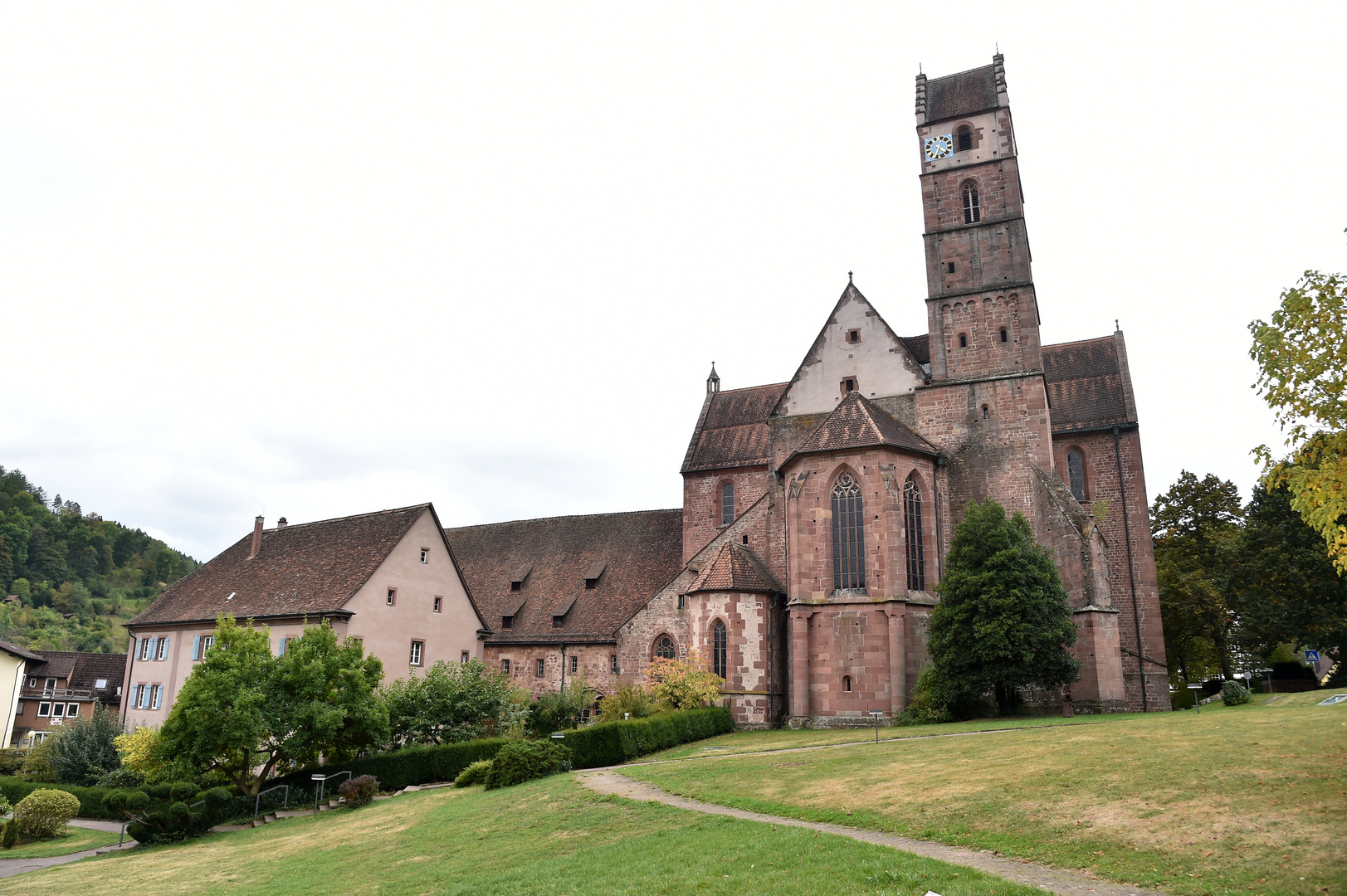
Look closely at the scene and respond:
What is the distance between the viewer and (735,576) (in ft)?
122

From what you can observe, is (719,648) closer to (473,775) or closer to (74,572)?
(473,775)

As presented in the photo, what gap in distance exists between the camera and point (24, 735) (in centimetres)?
Answer: 5847

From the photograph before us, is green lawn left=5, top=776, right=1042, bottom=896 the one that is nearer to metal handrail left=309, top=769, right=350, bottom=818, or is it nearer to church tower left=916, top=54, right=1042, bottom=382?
metal handrail left=309, top=769, right=350, bottom=818

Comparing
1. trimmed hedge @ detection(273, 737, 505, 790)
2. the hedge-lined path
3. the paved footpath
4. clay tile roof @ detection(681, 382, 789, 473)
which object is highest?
clay tile roof @ detection(681, 382, 789, 473)

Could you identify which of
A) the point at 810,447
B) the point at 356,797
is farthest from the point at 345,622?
the point at 810,447

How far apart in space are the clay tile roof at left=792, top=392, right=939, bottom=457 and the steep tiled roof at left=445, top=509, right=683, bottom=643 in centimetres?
1322

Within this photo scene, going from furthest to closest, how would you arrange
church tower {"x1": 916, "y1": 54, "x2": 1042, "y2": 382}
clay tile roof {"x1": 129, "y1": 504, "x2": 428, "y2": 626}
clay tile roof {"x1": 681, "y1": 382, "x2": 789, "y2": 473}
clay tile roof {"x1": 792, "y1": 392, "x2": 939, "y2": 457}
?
1. clay tile roof {"x1": 681, "y1": 382, "x2": 789, "y2": 473}
2. clay tile roof {"x1": 129, "y1": 504, "x2": 428, "y2": 626}
3. church tower {"x1": 916, "y1": 54, "x2": 1042, "y2": 382}
4. clay tile roof {"x1": 792, "y1": 392, "x2": 939, "y2": 457}

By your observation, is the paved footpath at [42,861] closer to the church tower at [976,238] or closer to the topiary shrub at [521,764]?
the topiary shrub at [521,764]

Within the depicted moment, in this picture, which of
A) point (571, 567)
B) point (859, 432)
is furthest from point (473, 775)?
point (571, 567)

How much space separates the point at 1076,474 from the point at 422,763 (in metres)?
33.2

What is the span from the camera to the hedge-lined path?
1050 centimetres

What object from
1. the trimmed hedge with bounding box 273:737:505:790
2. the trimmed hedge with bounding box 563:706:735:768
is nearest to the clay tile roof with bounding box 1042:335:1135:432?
the trimmed hedge with bounding box 563:706:735:768

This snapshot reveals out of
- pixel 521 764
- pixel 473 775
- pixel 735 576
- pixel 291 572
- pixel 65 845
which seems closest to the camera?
pixel 521 764

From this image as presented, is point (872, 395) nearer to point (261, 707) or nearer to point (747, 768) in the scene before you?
point (747, 768)
